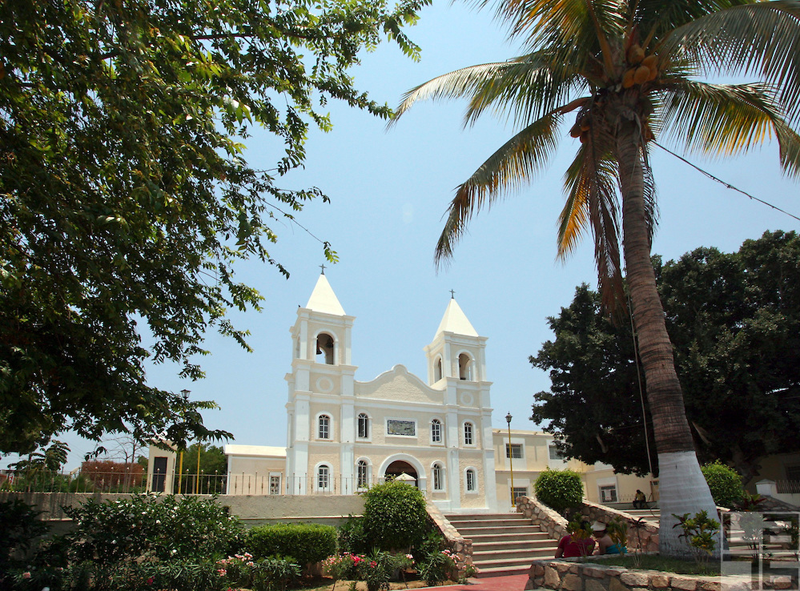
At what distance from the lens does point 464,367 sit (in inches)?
1271

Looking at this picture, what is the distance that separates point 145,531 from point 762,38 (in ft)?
37.0

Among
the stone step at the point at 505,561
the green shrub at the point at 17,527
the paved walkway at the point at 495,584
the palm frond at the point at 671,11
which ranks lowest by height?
the paved walkway at the point at 495,584

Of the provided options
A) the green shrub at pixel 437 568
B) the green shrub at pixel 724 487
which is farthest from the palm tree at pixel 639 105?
the green shrub at pixel 724 487

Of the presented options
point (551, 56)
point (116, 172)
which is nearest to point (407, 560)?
point (116, 172)

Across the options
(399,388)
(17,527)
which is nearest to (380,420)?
(399,388)

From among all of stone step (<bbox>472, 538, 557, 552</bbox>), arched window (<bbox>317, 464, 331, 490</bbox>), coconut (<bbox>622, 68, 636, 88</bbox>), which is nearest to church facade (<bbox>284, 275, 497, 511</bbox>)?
arched window (<bbox>317, 464, 331, 490</bbox>)

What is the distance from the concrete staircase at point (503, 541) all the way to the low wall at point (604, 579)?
4.20 metres

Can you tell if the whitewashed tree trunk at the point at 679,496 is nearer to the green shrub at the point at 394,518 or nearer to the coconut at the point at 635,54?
the coconut at the point at 635,54

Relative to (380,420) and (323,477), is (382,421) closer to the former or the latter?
(380,420)

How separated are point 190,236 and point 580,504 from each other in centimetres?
1328

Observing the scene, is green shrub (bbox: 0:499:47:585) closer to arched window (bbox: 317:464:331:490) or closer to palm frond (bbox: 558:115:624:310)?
palm frond (bbox: 558:115:624:310)

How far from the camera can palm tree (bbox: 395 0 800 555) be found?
6.97 m

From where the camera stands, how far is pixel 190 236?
7.43 meters
